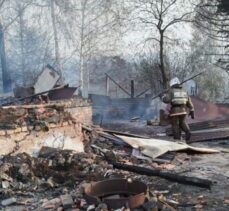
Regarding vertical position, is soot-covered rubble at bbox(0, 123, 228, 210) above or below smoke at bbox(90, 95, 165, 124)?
below

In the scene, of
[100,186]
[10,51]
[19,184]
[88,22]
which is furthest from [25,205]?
[10,51]

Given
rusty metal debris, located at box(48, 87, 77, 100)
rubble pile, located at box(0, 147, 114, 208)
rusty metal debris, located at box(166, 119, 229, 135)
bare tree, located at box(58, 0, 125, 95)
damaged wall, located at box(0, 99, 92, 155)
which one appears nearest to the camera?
rubble pile, located at box(0, 147, 114, 208)

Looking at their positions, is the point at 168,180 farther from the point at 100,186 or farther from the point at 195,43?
the point at 195,43

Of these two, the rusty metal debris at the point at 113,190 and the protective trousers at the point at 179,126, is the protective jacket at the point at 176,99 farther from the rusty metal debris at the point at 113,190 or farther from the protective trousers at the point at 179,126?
the rusty metal debris at the point at 113,190

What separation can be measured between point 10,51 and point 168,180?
24132 mm

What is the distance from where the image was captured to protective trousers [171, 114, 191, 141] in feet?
36.1

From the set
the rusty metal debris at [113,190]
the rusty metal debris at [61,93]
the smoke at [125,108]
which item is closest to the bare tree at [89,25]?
the smoke at [125,108]

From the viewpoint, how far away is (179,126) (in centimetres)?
1116

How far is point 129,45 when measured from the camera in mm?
26703

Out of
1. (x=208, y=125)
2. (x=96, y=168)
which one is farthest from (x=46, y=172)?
(x=208, y=125)

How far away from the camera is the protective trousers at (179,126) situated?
11.0 metres

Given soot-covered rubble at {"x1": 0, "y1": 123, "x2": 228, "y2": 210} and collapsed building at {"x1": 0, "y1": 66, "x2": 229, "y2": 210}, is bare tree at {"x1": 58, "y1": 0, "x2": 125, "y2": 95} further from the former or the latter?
soot-covered rubble at {"x1": 0, "y1": 123, "x2": 228, "y2": 210}

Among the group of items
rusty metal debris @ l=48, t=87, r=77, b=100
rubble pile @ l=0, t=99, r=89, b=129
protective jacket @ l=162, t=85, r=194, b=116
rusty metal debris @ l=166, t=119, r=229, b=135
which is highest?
rusty metal debris @ l=48, t=87, r=77, b=100

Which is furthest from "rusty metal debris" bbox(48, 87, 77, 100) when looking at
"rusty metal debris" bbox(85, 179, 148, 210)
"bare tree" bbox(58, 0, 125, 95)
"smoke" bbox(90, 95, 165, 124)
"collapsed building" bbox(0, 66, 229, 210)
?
"bare tree" bbox(58, 0, 125, 95)
